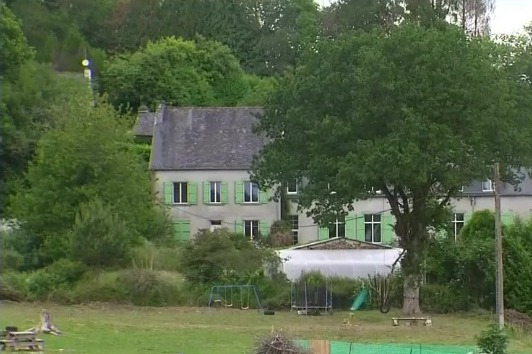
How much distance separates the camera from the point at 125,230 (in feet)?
152

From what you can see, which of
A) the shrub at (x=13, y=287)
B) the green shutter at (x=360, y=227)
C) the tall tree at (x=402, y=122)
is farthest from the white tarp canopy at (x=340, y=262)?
the green shutter at (x=360, y=227)

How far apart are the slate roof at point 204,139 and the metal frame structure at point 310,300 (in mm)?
18495

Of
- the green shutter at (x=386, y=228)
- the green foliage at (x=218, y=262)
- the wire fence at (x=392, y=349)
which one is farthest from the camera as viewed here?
the green shutter at (x=386, y=228)

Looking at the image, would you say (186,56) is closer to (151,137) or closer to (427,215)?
(151,137)

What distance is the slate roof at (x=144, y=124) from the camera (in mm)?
68219

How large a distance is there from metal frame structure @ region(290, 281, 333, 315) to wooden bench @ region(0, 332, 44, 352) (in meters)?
18.1

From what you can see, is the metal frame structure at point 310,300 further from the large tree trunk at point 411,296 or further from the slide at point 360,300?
the large tree trunk at point 411,296

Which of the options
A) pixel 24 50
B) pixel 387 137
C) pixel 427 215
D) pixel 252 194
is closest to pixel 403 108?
pixel 387 137

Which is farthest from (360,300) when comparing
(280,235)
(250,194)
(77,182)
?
(250,194)

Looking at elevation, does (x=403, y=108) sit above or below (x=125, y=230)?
above

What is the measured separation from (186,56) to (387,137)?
38889mm

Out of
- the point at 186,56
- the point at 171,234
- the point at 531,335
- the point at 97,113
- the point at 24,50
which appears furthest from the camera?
the point at 186,56

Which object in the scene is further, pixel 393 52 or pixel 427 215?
pixel 427 215

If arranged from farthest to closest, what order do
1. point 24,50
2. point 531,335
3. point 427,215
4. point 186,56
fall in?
point 186,56
point 24,50
point 427,215
point 531,335
